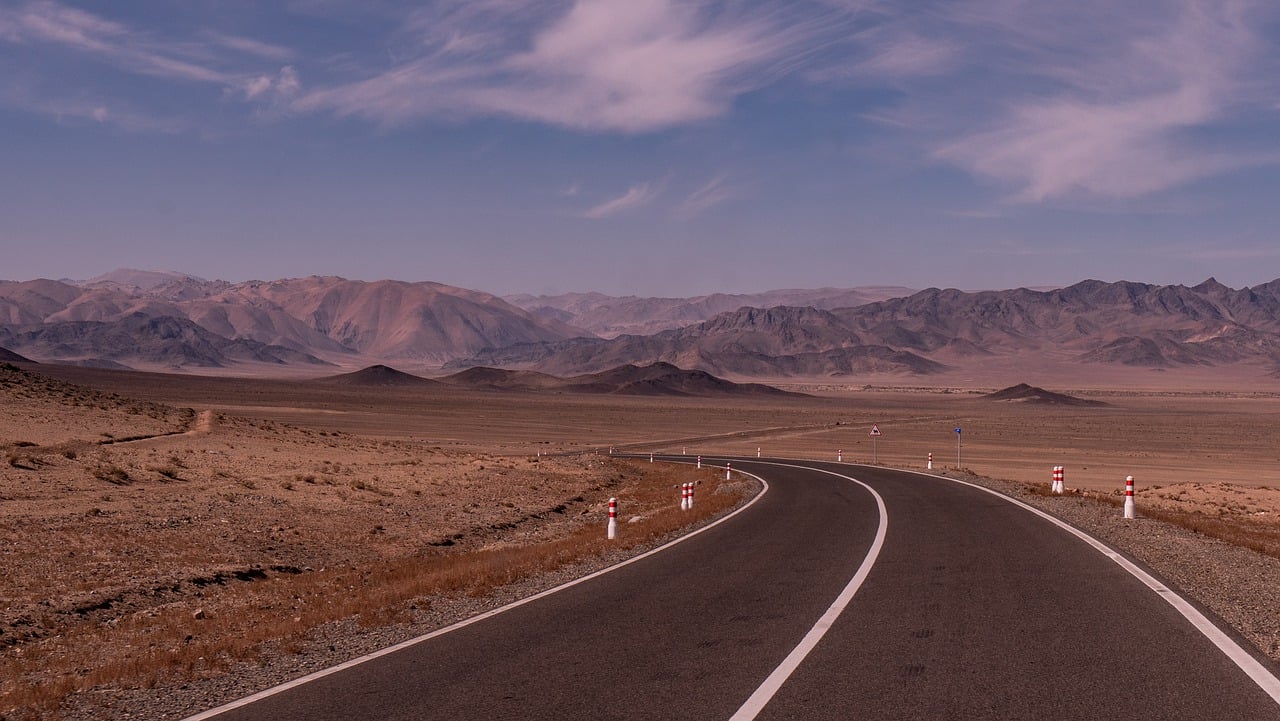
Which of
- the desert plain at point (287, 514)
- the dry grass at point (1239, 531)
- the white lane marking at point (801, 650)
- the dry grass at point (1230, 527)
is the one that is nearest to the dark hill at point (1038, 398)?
the desert plain at point (287, 514)

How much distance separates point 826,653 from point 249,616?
7.77m

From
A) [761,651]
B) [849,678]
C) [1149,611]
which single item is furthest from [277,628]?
[1149,611]

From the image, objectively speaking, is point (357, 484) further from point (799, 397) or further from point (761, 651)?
point (799, 397)

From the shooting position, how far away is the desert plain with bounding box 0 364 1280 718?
10953 mm

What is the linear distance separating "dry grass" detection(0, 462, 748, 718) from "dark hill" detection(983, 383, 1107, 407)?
14612 cm

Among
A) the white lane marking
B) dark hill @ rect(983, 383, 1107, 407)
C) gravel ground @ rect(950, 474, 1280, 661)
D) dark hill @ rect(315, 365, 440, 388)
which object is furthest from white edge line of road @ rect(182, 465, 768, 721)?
dark hill @ rect(315, 365, 440, 388)

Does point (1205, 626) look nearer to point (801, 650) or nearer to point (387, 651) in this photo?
point (801, 650)

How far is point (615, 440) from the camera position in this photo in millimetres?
78812

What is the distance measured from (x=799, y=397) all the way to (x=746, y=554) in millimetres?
160995

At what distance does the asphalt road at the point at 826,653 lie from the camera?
712 cm

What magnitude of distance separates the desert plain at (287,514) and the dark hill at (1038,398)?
250ft

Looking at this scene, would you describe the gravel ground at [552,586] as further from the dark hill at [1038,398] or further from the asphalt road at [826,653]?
the dark hill at [1038,398]

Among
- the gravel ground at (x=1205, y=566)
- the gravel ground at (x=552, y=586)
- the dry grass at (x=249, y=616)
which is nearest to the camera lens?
the gravel ground at (x=552, y=586)

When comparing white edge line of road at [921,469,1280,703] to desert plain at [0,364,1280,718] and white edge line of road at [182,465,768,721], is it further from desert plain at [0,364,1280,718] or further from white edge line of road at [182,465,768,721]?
desert plain at [0,364,1280,718]
